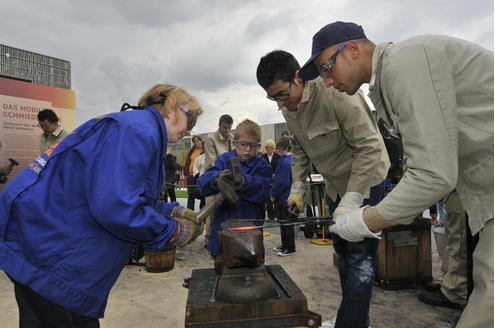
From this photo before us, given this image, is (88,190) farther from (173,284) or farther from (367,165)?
(173,284)

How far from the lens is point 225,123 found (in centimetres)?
485

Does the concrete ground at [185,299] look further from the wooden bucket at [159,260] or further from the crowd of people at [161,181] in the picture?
the crowd of people at [161,181]

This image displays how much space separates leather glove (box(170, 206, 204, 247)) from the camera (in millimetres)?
1656

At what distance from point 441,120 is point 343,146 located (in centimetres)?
122

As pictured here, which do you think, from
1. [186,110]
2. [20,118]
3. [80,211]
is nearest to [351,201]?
[186,110]

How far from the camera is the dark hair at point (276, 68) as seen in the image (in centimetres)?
224

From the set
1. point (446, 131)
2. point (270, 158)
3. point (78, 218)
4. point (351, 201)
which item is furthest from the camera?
point (270, 158)

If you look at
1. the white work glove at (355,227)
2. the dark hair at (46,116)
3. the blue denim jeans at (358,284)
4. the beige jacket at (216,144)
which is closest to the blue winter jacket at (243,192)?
the blue denim jeans at (358,284)

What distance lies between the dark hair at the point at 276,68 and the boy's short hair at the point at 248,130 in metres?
0.67

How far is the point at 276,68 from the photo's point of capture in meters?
2.25

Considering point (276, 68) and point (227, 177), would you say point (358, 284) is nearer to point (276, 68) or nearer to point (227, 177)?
point (227, 177)

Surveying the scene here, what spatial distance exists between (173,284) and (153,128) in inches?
98.4

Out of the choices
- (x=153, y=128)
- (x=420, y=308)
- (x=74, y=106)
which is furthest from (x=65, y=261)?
(x=74, y=106)

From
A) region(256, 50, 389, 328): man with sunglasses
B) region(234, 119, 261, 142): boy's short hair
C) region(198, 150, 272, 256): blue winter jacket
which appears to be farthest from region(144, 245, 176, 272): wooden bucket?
region(256, 50, 389, 328): man with sunglasses
